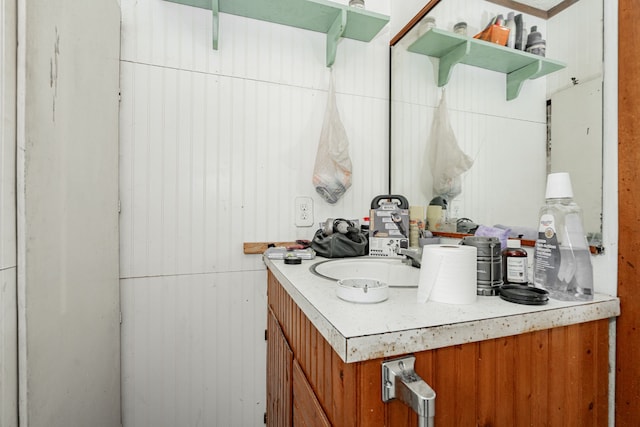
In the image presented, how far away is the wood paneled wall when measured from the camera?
0.64 meters

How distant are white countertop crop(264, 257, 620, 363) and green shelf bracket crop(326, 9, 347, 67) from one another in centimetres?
120

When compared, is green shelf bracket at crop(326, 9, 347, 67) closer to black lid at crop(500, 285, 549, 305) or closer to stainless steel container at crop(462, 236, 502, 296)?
stainless steel container at crop(462, 236, 502, 296)

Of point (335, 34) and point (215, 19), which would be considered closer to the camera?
point (215, 19)

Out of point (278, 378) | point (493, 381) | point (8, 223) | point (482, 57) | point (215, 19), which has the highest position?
point (215, 19)

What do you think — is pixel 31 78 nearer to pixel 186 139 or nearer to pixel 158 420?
pixel 186 139

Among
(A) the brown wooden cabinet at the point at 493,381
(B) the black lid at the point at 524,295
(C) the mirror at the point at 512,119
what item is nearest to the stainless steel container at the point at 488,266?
(B) the black lid at the point at 524,295

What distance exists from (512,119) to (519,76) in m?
0.14

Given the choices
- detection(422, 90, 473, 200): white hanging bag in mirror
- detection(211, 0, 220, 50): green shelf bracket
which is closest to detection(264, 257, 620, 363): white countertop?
detection(422, 90, 473, 200): white hanging bag in mirror

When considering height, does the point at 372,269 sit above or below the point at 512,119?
below

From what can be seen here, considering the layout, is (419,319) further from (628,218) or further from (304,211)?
(304,211)

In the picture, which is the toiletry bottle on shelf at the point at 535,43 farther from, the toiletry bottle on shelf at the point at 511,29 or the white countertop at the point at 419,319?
the white countertop at the point at 419,319

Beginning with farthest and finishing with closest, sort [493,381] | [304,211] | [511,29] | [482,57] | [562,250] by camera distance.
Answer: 1. [304,211]
2. [482,57]
3. [511,29]
4. [562,250]
5. [493,381]

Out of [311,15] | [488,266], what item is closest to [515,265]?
[488,266]

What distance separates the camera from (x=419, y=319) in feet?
1.80
